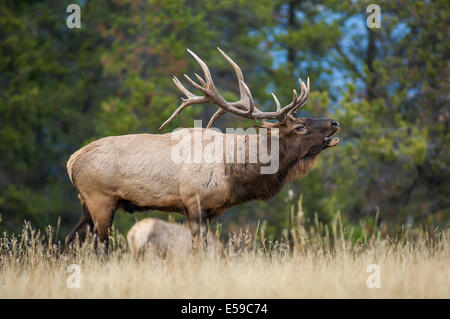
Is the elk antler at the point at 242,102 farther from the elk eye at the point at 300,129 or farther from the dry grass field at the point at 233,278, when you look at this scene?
the dry grass field at the point at 233,278

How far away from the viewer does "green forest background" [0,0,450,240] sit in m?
13.9

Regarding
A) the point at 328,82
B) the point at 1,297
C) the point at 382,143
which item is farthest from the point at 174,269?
the point at 328,82

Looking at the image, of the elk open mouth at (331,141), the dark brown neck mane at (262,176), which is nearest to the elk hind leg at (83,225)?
the dark brown neck mane at (262,176)

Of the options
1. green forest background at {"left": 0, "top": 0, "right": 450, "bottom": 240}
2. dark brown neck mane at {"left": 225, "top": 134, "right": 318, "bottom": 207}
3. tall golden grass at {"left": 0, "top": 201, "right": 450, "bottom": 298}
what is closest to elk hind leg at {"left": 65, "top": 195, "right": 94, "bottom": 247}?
tall golden grass at {"left": 0, "top": 201, "right": 450, "bottom": 298}

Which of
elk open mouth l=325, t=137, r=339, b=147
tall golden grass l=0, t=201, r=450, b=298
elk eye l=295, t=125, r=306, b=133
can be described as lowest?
tall golden grass l=0, t=201, r=450, b=298

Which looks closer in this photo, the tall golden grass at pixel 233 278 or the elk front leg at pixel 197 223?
the tall golden grass at pixel 233 278

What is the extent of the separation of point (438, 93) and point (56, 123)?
1176 centimetres

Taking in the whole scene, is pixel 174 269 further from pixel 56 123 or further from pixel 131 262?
pixel 56 123

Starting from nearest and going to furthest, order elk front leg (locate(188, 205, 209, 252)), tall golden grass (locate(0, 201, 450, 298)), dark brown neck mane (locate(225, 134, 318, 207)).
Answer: tall golden grass (locate(0, 201, 450, 298)) < elk front leg (locate(188, 205, 209, 252)) < dark brown neck mane (locate(225, 134, 318, 207))

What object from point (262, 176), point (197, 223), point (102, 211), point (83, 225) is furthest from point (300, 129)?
point (83, 225)

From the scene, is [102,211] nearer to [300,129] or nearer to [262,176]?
[262,176]

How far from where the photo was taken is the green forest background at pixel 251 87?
1394 cm

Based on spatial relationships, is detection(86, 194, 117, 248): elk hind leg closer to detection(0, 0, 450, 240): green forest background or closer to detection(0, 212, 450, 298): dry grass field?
detection(0, 212, 450, 298): dry grass field

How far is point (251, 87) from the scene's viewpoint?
65.1 feet
